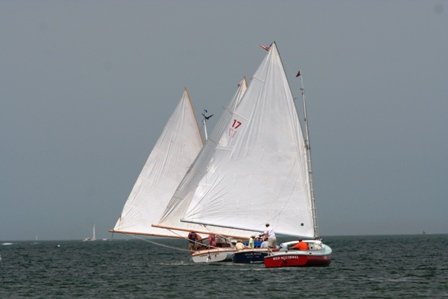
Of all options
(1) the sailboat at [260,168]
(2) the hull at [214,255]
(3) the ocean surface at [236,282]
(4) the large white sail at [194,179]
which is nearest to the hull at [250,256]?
(3) the ocean surface at [236,282]

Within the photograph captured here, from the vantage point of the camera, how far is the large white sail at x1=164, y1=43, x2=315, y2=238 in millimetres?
69000

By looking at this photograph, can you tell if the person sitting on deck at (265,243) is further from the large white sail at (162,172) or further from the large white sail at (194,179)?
the large white sail at (162,172)

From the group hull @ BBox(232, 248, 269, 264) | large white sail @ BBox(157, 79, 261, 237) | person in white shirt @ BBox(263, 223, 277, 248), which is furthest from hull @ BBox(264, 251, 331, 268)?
large white sail @ BBox(157, 79, 261, 237)

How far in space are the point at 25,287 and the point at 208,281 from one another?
11546mm

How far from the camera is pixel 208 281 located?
6131 centimetres

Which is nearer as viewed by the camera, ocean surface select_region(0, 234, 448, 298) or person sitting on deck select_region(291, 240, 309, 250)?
ocean surface select_region(0, 234, 448, 298)

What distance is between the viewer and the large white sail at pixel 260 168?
69.0 metres

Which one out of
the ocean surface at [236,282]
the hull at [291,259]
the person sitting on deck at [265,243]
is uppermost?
the person sitting on deck at [265,243]

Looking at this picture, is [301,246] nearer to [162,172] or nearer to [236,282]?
[236,282]

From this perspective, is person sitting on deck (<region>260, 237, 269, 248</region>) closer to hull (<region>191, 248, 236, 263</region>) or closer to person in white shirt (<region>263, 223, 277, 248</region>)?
person in white shirt (<region>263, 223, 277, 248</region>)

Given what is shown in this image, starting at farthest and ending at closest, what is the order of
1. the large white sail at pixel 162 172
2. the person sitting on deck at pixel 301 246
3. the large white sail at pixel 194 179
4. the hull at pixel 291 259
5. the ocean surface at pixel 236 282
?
1. the large white sail at pixel 162 172
2. the large white sail at pixel 194 179
3. the person sitting on deck at pixel 301 246
4. the hull at pixel 291 259
5. the ocean surface at pixel 236 282

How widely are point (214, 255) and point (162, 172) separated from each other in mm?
15513

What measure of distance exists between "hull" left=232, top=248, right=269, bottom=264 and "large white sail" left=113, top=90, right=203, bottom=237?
720 inches

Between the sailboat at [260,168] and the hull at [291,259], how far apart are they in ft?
5.24
